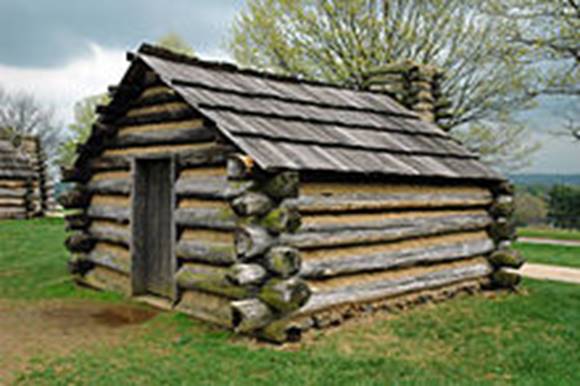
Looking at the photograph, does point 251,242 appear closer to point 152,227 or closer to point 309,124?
point 309,124

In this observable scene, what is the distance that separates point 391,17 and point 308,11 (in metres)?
3.12

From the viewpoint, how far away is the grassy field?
19.1ft

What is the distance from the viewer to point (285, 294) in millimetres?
6805

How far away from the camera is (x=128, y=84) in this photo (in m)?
9.60

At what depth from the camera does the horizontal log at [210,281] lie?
7.39 m

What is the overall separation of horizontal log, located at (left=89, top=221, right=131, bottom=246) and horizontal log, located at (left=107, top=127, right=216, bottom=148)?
1465 millimetres

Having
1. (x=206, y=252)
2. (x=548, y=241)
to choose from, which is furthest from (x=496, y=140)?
(x=206, y=252)

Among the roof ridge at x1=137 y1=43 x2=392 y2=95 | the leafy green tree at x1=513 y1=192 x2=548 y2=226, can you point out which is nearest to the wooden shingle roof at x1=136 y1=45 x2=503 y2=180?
the roof ridge at x1=137 y1=43 x2=392 y2=95

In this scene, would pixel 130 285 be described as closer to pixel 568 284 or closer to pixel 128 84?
pixel 128 84

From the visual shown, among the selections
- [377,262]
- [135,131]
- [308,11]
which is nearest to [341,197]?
[377,262]

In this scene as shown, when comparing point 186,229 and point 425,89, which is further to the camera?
point 425,89

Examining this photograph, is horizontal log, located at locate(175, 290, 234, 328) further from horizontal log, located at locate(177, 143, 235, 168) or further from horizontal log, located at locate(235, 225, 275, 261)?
horizontal log, located at locate(177, 143, 235, 168)

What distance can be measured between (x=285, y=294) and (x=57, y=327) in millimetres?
3457

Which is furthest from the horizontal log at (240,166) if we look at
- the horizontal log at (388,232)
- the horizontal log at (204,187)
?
the horizontal log at (388,232)
